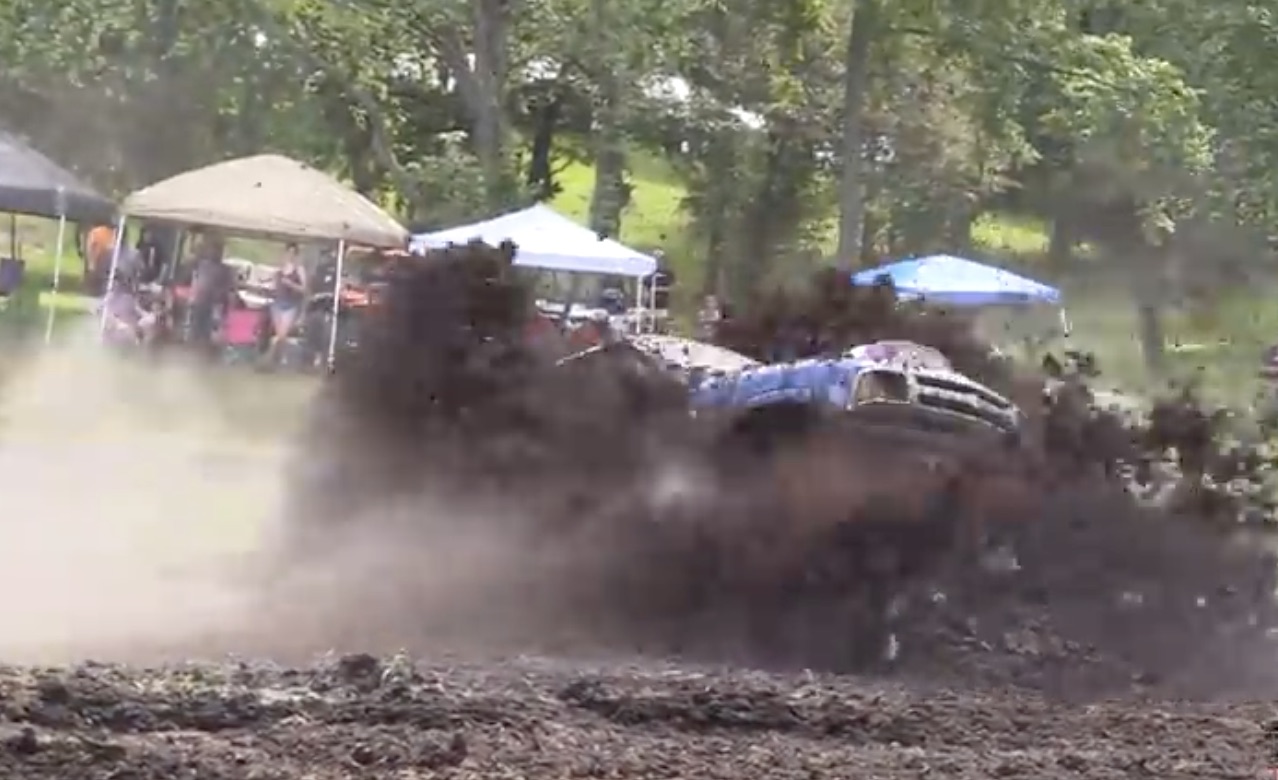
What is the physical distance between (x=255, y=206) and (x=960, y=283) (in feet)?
9.22

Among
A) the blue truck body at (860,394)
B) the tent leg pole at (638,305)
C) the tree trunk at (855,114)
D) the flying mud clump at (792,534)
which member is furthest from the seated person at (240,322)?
the tree trunk at (855,114)

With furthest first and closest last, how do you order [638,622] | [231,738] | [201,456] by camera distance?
[201,456]
[638,622]
[231,738]

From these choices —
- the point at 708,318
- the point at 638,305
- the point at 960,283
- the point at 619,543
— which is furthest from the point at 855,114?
the point at 619,543

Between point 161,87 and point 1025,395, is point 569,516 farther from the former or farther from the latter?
point 161,87

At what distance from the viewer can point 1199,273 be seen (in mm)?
7332

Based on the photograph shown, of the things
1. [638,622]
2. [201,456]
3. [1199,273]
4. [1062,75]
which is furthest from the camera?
[1062,75]

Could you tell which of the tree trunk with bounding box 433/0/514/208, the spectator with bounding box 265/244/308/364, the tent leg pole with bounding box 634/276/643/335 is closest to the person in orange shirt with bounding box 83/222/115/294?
the spectator with bounding box 265/244/308/364

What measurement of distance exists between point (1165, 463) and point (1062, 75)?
4.19m

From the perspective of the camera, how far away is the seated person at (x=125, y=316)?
7.90m

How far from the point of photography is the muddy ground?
16.4 feet

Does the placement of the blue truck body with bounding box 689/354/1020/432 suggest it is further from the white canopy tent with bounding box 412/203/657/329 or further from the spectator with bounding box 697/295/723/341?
the white canopy tent with bounding box 412/203/657/329

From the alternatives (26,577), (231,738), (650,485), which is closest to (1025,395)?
(650,485)

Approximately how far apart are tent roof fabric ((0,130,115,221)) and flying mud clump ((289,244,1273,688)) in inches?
58.2

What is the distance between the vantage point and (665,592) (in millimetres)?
6836
